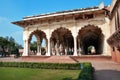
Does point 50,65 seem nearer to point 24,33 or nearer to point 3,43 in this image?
point 24,33

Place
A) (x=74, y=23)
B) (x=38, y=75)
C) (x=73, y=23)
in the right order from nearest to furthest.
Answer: (x=38, y=75) → (x=74, y=23) → (x=73, y=23)

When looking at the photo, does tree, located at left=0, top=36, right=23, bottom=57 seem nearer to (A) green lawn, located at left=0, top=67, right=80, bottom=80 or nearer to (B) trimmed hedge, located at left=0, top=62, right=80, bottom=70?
(B) trimmed hedge, located at left=0, top=62, right=80, bottom=70

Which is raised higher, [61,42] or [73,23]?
[73,23]

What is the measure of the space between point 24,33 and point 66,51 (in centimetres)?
966

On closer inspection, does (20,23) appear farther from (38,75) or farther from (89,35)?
(38,75)

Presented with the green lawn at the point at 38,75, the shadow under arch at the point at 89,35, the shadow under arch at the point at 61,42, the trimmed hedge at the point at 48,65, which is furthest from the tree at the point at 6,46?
the green lawn at the point at 38,75

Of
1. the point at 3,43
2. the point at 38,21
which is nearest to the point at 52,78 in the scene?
the point at 38,21

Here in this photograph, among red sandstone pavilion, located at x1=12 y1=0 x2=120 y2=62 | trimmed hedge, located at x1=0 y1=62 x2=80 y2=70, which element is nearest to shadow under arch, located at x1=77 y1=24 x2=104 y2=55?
red sandstone pavilion, located at x1=12 y1=0 x2=120 y2=62

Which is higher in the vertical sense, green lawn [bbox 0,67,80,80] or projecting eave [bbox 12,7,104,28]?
projecting eave [bbox 12,7,104,28]

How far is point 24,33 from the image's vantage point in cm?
2855

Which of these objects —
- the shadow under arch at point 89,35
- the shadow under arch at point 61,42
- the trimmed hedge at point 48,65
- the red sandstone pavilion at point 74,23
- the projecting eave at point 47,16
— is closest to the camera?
the trimmed hedge at point 48,65

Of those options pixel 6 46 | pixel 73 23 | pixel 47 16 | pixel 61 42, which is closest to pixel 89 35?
pixel 61 42

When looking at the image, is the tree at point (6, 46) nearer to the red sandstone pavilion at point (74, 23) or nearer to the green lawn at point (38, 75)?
the red sandstone pavilion at point (74, 23)

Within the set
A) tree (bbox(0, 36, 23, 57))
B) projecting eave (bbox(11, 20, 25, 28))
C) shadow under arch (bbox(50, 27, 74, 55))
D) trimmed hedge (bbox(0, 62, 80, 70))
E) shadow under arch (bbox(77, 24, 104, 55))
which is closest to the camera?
trimmed hedge (bbox(0, 62, 80, 70))
